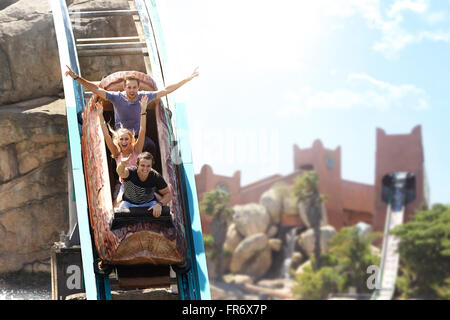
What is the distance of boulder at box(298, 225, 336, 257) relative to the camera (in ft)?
95.5

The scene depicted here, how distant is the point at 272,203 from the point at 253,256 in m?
2.78

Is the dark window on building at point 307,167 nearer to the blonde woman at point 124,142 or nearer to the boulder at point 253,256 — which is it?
the boulder at point 253,256

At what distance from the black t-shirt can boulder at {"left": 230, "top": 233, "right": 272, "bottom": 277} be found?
2370cm

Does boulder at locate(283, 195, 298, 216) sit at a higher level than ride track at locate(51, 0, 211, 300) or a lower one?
lower

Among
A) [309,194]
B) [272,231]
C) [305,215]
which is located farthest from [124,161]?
[309,194]

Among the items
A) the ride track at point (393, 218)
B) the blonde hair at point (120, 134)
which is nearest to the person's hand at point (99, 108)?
the blonde hair at point (120, 134)

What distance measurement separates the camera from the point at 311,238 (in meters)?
29.4

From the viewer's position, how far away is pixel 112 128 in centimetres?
586

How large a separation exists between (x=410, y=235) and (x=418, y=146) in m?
5.19

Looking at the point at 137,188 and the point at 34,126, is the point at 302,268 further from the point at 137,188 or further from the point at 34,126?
the point at 137,188

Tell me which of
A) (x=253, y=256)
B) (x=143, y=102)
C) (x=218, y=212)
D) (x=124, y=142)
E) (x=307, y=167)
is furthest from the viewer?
(x=307, y=167)

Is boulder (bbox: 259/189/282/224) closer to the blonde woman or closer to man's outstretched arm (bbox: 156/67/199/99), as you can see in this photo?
man's outstretched arm (bbox: 156/67/199/99)

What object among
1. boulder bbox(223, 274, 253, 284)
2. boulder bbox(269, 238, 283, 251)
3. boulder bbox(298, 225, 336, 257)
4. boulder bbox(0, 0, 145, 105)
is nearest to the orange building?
boulder bbox(298, 225, 336, 257)
